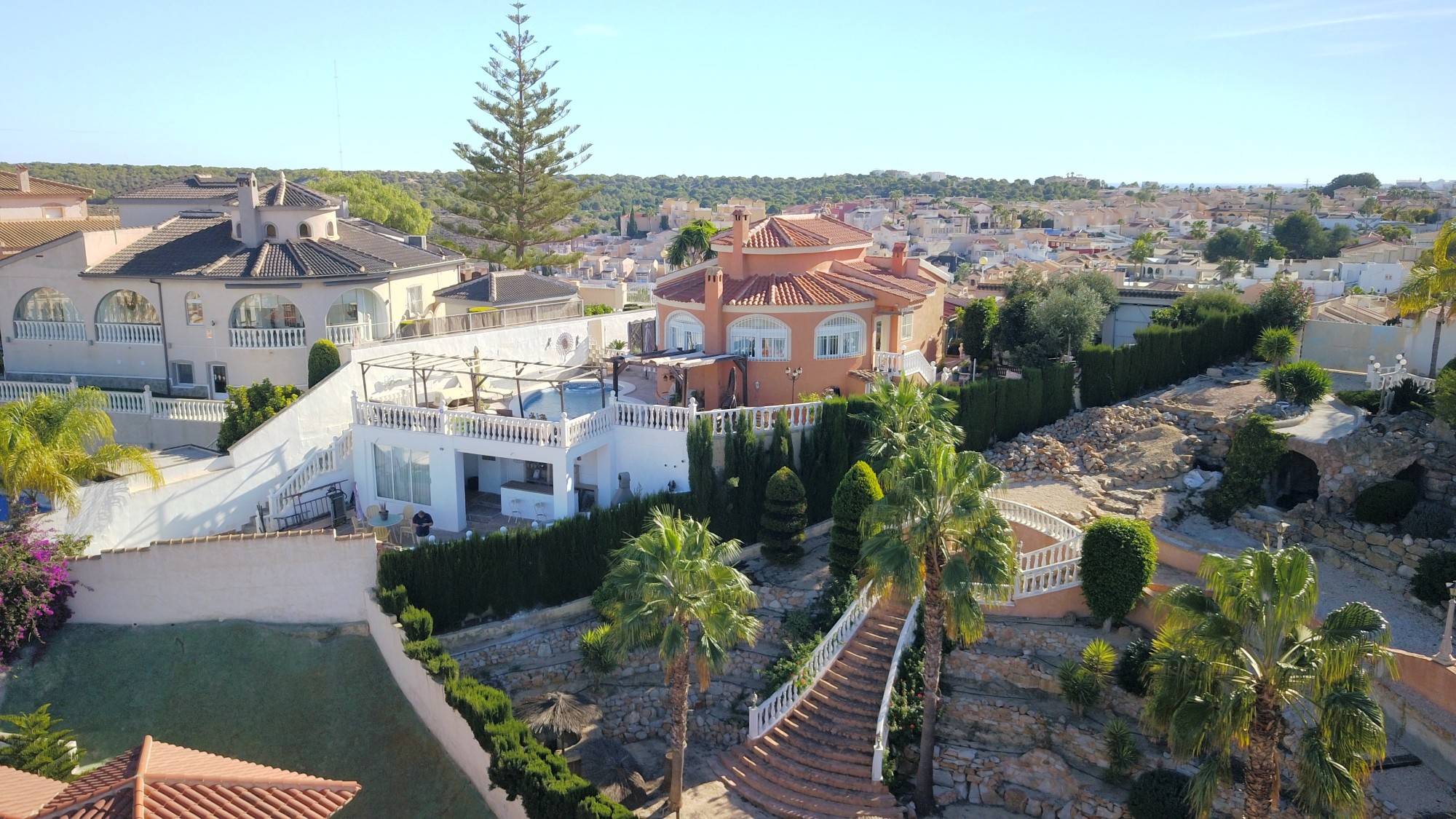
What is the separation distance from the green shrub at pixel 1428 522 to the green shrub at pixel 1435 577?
4.06ft

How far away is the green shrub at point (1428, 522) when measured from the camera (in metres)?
22.7

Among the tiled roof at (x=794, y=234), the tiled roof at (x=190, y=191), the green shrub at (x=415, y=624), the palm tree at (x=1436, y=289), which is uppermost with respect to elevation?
the tiled roof at (x=190, y=191)

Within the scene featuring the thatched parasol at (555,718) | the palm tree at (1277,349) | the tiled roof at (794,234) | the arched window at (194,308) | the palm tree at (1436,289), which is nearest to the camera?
the thatched parasol at (555,718)

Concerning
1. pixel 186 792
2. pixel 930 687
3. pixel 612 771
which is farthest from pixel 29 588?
pixel 930 687

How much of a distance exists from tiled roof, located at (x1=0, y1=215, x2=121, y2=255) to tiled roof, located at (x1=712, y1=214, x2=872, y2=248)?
2260 cm

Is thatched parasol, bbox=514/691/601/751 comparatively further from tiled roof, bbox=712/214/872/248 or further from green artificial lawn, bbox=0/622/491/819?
tiled roof, bbox=712/214/872/248

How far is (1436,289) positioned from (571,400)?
2393cm

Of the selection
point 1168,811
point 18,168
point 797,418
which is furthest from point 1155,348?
point 18,168

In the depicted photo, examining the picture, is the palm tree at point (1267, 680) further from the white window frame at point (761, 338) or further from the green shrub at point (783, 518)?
the white window frame at point (761, 338)

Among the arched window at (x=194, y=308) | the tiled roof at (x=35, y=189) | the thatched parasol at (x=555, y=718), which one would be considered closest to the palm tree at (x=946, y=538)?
the thatched parasol at (x=555, y=718)

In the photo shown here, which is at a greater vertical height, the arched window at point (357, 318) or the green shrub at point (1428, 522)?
the arched window at point (357, 318)

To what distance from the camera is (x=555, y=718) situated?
781 inches

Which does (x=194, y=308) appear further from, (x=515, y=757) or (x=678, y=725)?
(x=678, y=725)

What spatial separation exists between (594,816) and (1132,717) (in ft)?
36.5
